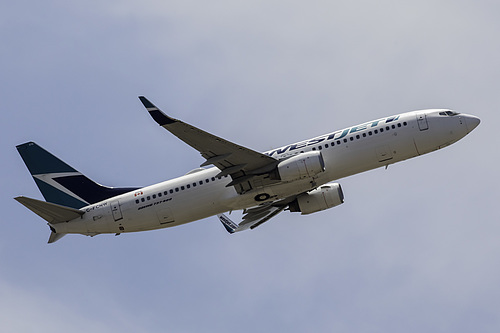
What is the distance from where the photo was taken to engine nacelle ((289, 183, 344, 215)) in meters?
56.9

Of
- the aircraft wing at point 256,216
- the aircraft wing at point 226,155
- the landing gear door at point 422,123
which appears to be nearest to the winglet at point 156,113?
the aircraft wing at point 226,155

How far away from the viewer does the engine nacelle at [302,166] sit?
50.3m

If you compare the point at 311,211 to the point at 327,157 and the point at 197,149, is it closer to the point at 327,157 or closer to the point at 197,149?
the point at 327,157

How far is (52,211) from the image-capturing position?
5378 centimetres

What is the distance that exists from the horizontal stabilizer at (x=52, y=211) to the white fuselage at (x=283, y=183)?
38 centimetres

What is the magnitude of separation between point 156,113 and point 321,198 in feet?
52.8

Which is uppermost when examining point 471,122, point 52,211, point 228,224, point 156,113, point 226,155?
point 156,113

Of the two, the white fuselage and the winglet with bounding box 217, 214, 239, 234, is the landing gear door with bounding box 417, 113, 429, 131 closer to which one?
the white fuselage

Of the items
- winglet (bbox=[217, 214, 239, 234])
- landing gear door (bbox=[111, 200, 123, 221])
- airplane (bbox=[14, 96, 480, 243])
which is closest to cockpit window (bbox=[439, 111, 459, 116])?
airplane (bbox=[14, 96, 480, 243])

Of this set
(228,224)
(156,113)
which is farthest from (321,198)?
(156,113)

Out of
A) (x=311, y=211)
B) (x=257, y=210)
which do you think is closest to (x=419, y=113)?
(x=311, y=211)

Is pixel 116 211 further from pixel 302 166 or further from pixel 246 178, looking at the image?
pixel 302 166

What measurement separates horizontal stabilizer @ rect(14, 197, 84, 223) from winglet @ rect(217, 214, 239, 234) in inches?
451

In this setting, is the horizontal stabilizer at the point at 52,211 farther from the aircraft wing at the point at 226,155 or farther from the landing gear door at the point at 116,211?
the aircraft wing at the point at 226,155
